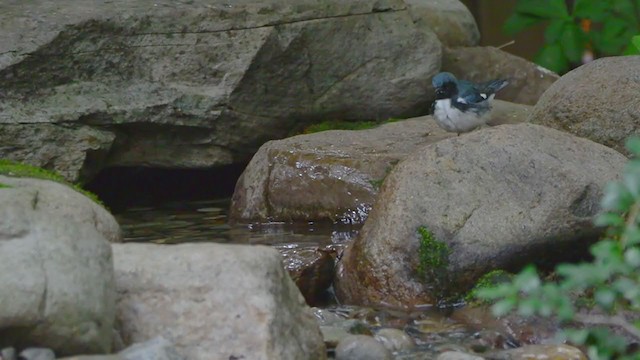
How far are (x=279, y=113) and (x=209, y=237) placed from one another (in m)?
1.66

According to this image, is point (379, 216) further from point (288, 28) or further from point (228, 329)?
point (288, 28)

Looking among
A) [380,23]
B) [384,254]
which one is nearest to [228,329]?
[384,254]

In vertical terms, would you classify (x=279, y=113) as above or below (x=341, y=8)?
below

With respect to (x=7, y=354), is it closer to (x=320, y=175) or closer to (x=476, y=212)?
(x=476, y=212)

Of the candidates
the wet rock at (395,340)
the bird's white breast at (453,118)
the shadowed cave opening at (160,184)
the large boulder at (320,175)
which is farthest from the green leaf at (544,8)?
the wet rock at (395,340)

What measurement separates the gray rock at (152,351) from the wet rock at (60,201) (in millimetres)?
687

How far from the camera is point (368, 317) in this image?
606 centimetres

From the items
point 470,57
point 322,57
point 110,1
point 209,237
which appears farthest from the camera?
point 470,57

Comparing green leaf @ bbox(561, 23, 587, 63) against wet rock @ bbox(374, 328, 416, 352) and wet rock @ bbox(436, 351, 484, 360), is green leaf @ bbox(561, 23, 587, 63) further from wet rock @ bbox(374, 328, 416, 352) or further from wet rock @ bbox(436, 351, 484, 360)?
wet rock @ bbox(436, 351, 484, 360)

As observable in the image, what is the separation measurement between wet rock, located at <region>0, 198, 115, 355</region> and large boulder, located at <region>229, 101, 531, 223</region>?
3462 millimetres

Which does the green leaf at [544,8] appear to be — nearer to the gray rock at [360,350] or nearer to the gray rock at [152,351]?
the gray rock at [360,350]

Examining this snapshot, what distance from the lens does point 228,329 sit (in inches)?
179

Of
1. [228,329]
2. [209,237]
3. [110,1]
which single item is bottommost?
[209,237]

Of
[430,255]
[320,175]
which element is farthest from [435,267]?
[320,175]
